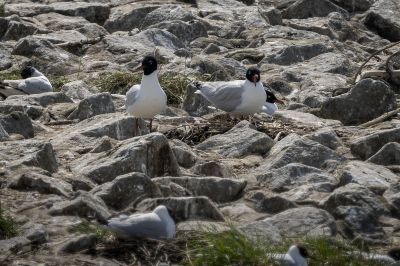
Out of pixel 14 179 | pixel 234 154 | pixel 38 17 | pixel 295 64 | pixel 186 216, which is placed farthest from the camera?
pixel 38 17

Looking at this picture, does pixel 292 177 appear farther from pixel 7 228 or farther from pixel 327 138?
pixel 7 228

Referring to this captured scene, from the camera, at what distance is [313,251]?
27.5 ft

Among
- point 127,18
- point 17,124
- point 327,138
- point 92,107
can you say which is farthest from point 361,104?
point 127,18

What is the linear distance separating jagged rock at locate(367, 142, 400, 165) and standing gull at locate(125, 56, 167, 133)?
2999 mm

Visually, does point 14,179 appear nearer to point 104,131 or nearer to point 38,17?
point 104,131

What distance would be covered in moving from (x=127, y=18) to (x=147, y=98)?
30.7ft

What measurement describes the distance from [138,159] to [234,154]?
1.92m

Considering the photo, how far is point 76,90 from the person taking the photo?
16188 mm

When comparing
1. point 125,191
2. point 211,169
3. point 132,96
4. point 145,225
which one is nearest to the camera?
point 145,225

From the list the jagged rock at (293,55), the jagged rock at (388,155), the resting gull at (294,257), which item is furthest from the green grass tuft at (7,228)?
the jagged rock at (293,55)

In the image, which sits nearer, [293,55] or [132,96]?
[132,96]

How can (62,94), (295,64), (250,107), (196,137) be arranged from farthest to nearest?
(295,64) → (62,94) → (250,107) → (196,137)

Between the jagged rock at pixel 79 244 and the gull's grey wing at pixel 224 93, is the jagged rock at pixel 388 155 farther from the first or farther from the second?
the jagged rock at pixel 79 244

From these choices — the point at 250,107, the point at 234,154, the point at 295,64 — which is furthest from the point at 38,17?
the point at 234,154
